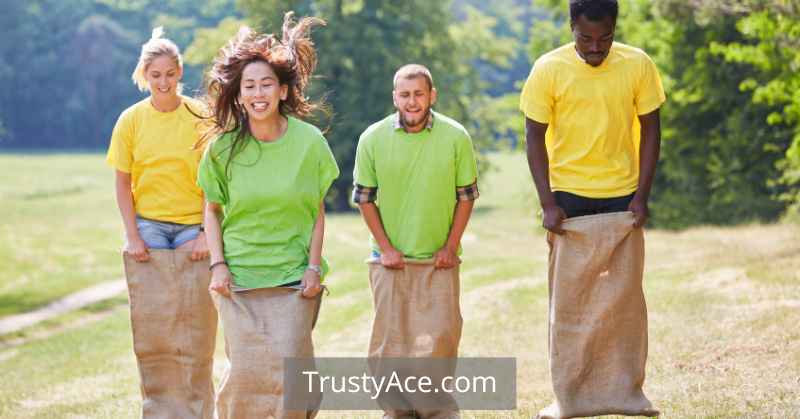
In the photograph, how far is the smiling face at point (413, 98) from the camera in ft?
22.2

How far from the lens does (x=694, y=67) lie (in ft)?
90.9

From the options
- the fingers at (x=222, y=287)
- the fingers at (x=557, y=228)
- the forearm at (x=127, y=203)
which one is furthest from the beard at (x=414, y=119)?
the forearm at (x=127, y=203)

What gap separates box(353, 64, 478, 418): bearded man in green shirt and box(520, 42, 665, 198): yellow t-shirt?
0.51m

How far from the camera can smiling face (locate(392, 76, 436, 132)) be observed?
677cm

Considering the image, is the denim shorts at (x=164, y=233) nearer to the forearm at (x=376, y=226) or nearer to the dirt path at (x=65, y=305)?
the forearm at (x=376, y=226)

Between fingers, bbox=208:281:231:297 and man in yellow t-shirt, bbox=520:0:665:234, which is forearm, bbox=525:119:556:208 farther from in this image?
fingers, bbox=208:281:231:297

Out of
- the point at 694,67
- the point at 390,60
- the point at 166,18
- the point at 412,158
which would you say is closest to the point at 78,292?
the point at 694,67

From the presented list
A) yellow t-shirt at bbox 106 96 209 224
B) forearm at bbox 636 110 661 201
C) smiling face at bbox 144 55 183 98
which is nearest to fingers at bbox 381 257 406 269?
yellow t-shirt at bbox 106 96 209 224

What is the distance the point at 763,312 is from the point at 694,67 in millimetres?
17648

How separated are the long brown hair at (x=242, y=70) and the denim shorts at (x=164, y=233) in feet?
2.67

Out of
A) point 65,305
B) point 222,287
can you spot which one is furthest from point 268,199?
point 65,305

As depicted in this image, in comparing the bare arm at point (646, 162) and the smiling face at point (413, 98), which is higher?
the smiling face at point (413, 98)

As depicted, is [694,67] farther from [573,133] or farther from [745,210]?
[573,133]

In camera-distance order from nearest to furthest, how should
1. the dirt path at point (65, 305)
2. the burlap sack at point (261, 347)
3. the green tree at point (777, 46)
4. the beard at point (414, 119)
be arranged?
the burlap sack at point (261, 347)
the beard at point (414, 119)
the green tree at point (777, 46)
the dirt path at point (65, 305)
